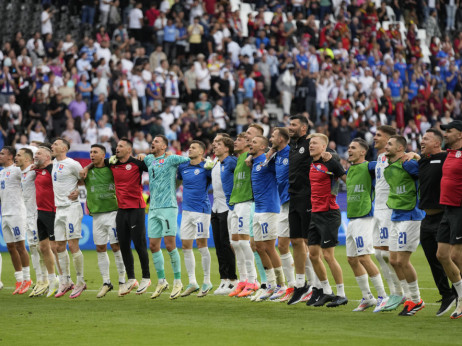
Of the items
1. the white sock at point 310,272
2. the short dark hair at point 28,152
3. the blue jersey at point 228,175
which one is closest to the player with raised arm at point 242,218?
the blue jersey at point 228,175

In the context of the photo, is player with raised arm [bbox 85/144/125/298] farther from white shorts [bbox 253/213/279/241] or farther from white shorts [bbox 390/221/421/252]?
white shorts [bbox 390/221/421/252]

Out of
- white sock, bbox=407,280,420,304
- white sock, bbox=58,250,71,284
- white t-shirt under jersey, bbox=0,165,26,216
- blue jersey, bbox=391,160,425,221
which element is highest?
white t-shirt under jersey, bbox=0,165,26,216

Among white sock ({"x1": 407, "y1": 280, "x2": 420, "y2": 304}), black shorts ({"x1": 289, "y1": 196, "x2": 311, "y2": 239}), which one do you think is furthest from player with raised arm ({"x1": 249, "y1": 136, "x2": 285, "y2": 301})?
white sock ({"x1": 407, "y1": 280, "x2": 420, "y2": 304})

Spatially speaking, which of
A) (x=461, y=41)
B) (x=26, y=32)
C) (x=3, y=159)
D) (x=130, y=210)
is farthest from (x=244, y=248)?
(x=461, y=41)

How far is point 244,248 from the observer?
16.0 metres

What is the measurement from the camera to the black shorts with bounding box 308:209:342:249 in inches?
550

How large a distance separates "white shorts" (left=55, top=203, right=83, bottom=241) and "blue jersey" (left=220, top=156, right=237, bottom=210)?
2.65m

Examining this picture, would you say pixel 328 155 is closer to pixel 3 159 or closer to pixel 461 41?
pixel 3 159

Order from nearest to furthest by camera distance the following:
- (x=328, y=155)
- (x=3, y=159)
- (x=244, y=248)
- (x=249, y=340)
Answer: (x=249, y=340) < (x=328, y=155) < (x=244, y=248) < (x=3, y=159)

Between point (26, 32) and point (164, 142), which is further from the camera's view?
point (26, 32)

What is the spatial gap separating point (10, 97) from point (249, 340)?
1794 centimetres

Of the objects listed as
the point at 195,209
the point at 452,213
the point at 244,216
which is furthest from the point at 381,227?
the point at 195,209

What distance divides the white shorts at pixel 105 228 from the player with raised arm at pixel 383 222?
4886 mm

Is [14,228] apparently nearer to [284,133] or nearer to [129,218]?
[129,218]
